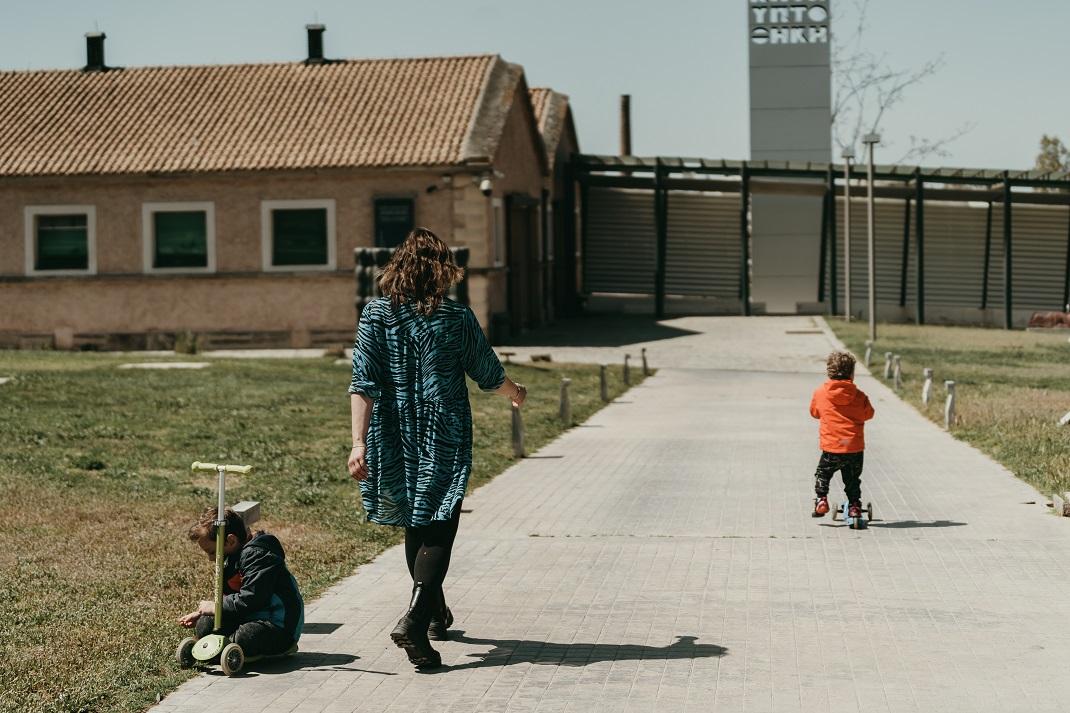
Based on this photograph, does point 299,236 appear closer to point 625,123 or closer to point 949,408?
point 949,408

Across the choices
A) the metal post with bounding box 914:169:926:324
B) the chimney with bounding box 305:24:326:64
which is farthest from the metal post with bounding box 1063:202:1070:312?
the chimney with bounding box 305:24:326:64

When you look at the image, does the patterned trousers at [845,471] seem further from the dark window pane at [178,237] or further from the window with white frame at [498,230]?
the dark window pane at [178,237]

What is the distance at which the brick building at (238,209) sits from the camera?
33.8 meters

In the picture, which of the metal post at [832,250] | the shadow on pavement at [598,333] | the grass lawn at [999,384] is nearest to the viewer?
the grass lawn at [999,384]

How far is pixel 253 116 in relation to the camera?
119ft

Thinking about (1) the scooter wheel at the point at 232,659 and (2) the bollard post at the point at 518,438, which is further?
(2) the bollard post at the point at 518,438

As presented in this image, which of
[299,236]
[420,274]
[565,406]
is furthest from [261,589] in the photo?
[299,236]

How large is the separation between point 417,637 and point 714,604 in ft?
6.65

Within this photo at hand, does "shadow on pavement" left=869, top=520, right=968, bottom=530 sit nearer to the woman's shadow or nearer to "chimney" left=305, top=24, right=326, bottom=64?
the woman's shadow

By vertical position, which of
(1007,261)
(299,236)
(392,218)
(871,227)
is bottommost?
(1007,261)

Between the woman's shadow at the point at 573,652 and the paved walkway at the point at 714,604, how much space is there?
0.05 ft

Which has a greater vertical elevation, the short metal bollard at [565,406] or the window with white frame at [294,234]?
the window with white frame at [294,234]

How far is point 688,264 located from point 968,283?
8.62m

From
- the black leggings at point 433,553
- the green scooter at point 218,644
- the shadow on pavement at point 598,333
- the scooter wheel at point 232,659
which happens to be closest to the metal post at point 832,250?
the shadow on pavement at point 598,333
